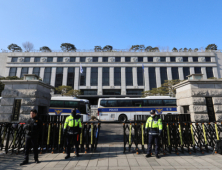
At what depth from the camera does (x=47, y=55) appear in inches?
1599

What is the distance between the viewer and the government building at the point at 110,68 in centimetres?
3853

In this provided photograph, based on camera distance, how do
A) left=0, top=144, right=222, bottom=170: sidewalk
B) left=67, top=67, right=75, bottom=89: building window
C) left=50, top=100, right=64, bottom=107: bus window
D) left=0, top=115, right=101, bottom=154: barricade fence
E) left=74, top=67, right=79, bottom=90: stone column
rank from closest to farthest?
left=0, top=144, right=222, bottom=170: sidewalk → left=0, top=115, right=101, bottom=154: barricade fence → left=50, top=100, right=64, bottom=107: bus window → left=74, top=67, right=79, bottom=90: stone column → left=67, top=67, right=75, bottom=89: building window

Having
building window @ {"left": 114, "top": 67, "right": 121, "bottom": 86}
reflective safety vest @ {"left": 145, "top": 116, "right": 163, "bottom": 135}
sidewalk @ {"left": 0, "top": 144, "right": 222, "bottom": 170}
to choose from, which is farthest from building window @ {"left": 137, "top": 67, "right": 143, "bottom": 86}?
reflective safety vest @ {"left": 145, "top": 116, "right": 163, "bottom": 135}

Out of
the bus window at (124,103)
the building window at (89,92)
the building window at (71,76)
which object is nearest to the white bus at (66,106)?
the bus window at (124,103)

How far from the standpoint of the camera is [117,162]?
4.75 metres

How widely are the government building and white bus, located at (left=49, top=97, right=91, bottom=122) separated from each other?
19.6 metres

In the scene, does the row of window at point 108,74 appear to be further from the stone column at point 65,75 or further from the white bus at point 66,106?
the white bus at point 66,106

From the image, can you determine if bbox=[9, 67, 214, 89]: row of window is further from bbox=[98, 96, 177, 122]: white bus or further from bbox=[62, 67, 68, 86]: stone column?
bbox=[98, 96, 177, 122]: white bus

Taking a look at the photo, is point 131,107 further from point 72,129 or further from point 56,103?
point 72,129

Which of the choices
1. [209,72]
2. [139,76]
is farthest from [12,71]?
[209,72]

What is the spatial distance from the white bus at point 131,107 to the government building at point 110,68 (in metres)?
18.9

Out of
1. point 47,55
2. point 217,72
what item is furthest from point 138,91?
point 47,55

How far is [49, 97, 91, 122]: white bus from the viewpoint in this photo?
17.3m

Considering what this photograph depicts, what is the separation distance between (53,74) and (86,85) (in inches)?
432
